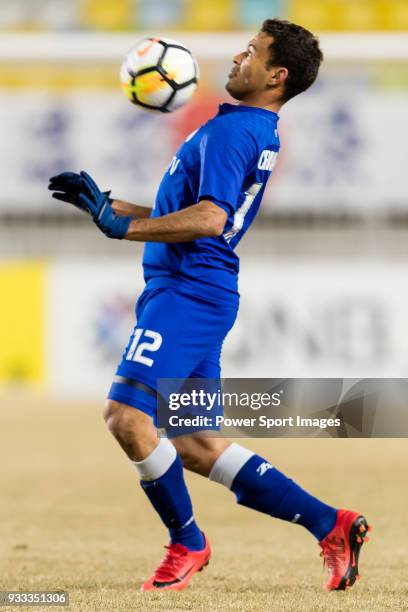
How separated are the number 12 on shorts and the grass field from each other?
795mm

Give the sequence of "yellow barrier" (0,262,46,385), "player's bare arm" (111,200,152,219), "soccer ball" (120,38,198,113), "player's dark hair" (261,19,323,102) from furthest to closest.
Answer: "yellow barrier" (0,262,46,385)
"soccer ball" (120,38,198,113)
"player's bare arm" (111,200,152,219)
"player's dark hair" (261,19,323,102)

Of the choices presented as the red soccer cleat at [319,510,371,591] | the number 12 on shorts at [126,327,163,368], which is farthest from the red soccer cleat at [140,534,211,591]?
the number 12 on shorts at [126,327,163,368]

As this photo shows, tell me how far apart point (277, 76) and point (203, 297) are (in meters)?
0.85

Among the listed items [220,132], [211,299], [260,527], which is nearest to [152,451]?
[211,299]

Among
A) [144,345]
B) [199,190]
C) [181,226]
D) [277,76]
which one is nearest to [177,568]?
[144,345]

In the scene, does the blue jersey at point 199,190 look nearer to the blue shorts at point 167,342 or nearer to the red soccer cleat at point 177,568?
the blue shorts at point 167,342

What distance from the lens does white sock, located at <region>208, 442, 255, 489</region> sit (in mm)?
4094

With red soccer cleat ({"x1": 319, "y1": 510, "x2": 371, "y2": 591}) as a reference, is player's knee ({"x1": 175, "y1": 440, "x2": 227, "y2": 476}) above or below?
above

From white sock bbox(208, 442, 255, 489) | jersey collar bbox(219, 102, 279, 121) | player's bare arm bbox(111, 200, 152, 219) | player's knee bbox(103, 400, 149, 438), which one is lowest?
white sock bbox(208, 442, 255, 489)

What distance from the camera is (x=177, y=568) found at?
4.09 m

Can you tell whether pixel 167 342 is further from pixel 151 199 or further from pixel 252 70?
pixel 151 199

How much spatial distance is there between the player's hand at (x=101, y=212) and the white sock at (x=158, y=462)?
2.55 feet

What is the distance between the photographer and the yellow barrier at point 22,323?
15.3m

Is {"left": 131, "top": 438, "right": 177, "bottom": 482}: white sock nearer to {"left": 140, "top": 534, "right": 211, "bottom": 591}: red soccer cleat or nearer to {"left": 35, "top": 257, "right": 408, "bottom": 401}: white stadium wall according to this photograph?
{"left": 140, "top": 534, "right": 211, "bottom": 591}: red soccer cleat
